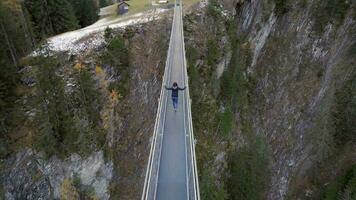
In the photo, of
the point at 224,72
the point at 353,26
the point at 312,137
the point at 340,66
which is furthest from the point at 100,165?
the point at 353,26

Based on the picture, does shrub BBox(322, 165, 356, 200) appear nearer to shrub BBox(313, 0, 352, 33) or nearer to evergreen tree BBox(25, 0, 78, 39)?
shrub BBox(313, 0, 352, 33)

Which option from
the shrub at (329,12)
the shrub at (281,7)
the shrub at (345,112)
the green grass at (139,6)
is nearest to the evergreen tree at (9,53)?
the green grass at (139,6)

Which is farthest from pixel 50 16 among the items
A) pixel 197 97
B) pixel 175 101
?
pixel 175 101

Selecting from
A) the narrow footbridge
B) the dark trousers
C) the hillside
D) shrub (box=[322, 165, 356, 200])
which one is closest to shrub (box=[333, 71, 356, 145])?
the hillside

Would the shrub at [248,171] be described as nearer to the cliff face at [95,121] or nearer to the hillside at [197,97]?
the hillside at [197,97]

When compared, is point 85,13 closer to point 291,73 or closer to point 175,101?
point 175,101

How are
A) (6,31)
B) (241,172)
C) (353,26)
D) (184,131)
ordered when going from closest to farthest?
(184,131), (6,31), (241,172), (353,26)

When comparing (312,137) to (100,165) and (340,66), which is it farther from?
(100,165)
